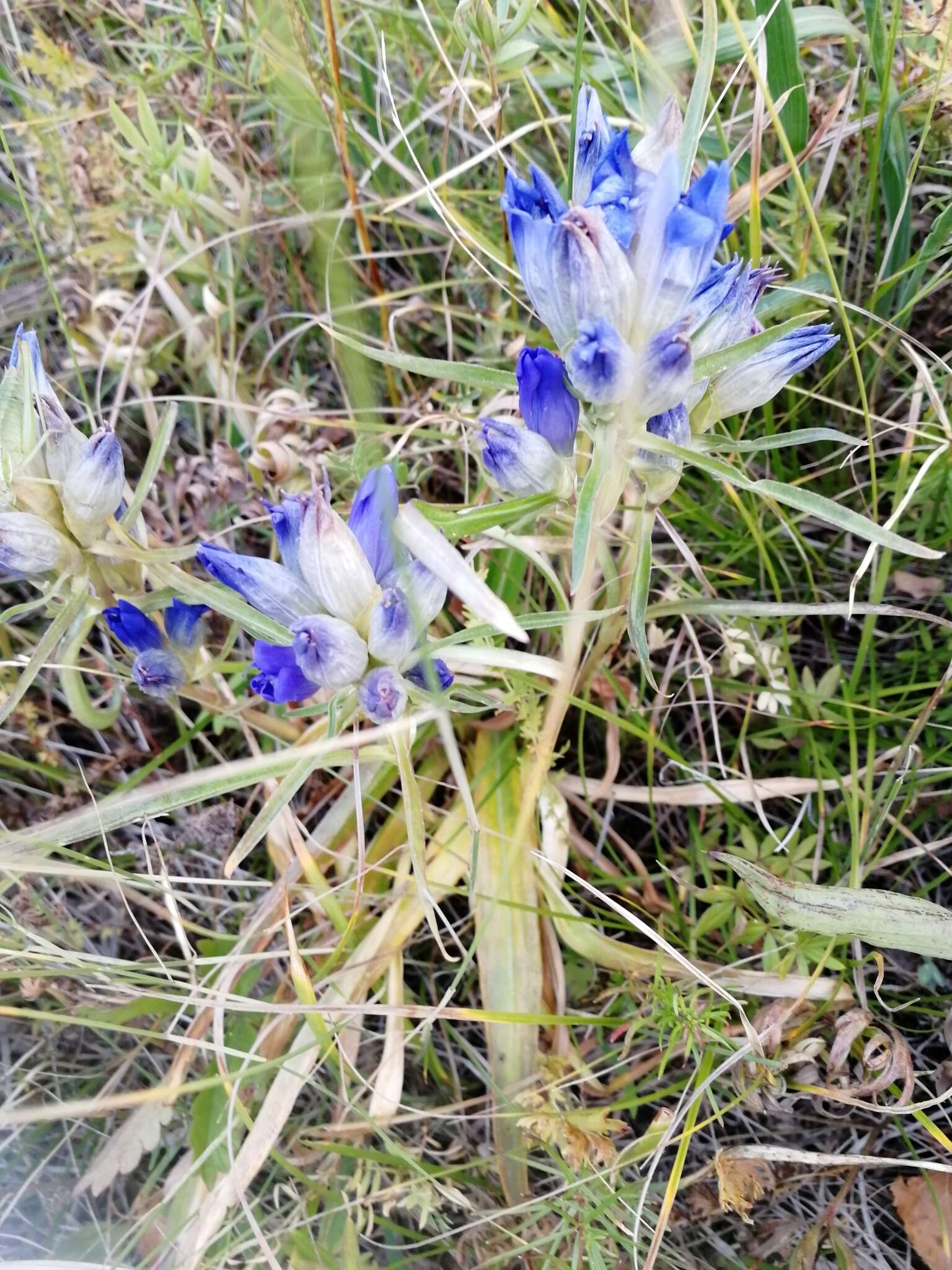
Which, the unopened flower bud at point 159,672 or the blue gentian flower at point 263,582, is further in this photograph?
the unopened flower bud at point 159,672

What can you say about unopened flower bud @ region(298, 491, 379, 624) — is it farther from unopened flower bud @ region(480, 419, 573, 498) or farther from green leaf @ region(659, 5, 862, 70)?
green leaf @ region(659, 5, 862, 70)

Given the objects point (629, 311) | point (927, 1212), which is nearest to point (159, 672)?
point (629, 311)

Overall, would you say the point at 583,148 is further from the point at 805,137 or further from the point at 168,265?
the point at 168,265

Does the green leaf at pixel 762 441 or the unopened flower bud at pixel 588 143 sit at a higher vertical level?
the unopened flower bud at pixel 588 143

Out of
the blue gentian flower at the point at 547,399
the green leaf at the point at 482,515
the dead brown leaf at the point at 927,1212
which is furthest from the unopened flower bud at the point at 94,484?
the dead brown leaf at the point at 927,1212

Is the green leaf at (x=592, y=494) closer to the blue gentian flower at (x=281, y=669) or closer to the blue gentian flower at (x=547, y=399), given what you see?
the blue gentian flower at (x=547, y=399)

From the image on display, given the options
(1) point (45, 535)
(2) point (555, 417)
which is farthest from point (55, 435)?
(2) point (555, 417)

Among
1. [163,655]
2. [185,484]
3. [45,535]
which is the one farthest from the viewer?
[185,484]

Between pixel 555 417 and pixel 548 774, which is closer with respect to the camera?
pixel 555 417
